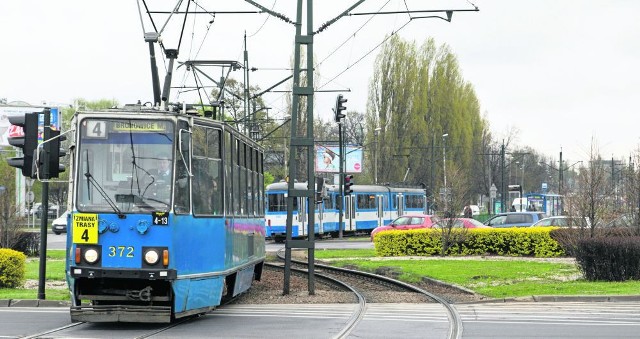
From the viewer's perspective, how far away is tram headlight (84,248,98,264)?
1432cm

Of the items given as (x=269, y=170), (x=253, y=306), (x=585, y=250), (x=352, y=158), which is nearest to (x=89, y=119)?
(x=253, y=306)

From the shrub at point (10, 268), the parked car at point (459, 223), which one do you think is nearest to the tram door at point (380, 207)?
the parked car at point (459, 223)

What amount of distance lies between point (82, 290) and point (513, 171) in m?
128

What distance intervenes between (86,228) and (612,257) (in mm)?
12667

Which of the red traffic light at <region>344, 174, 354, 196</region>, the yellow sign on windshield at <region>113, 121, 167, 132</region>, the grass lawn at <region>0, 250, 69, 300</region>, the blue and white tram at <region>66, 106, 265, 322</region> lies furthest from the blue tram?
the yellow sign on windshield at <region>113, 121, 167, 132</region>

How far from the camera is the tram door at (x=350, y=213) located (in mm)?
59188

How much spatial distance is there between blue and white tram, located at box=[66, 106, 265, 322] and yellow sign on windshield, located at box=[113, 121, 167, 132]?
14 millimetres

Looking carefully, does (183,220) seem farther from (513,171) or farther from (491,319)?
(513,171)

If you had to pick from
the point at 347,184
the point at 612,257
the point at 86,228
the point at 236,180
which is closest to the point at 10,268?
the point at 236,180

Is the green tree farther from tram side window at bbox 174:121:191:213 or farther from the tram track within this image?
tram side window at bbox 174:121:191:213

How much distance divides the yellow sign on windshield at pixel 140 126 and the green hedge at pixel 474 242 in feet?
69.9

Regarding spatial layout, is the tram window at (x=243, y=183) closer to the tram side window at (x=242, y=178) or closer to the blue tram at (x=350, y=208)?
the tram side window at (x=242, y=178)

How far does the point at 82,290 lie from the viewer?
14.7 metres

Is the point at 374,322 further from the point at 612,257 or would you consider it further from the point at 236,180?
the point at 612,257
